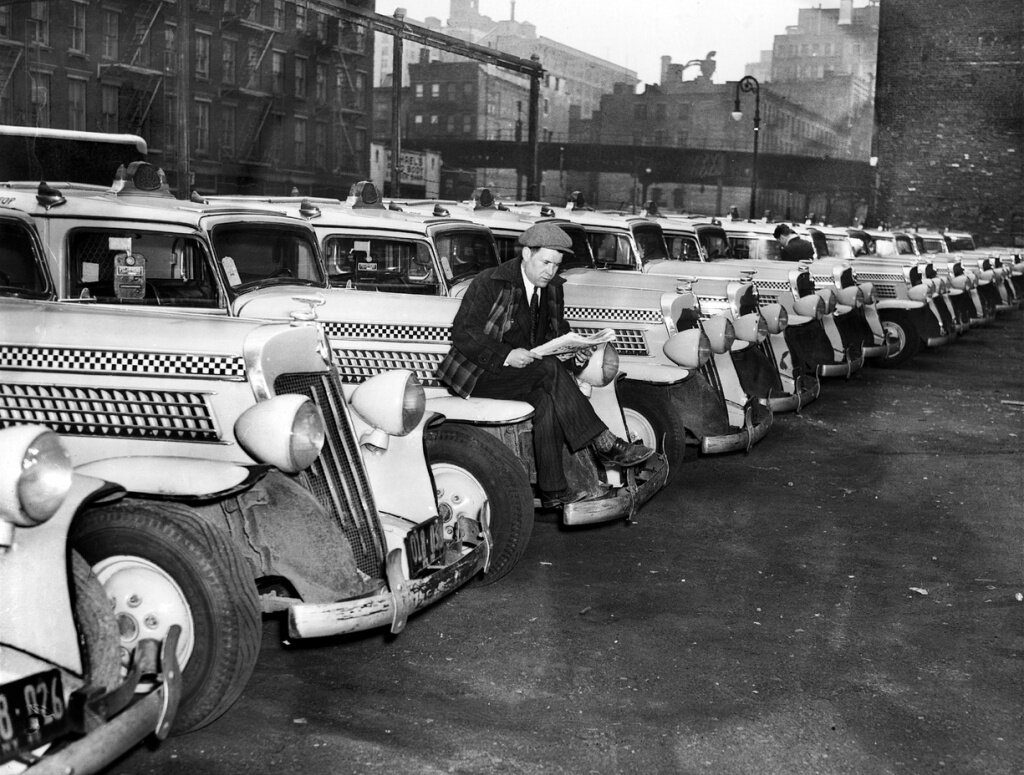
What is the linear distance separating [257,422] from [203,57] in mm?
40958

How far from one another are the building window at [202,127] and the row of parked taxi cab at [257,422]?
112ft

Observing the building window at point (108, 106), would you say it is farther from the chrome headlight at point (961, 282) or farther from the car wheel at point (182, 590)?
the car wheel at point (182, 590)

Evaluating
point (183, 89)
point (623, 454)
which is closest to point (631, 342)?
point (623, 454)

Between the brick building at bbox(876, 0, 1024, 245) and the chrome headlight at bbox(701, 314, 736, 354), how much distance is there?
128 ft

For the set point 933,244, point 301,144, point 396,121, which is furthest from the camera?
point 301,144

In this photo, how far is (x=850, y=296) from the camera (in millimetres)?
14758

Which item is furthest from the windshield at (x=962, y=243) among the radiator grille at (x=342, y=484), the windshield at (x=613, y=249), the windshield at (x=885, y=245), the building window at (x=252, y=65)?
the radiator grille at (x=342, y=484)

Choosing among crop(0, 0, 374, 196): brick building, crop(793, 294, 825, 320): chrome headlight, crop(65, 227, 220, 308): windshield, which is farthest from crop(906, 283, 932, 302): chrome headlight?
crop(0, 0, 374, 196): brick building

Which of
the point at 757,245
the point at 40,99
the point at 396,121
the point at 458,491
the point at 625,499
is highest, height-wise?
the point at 40,99

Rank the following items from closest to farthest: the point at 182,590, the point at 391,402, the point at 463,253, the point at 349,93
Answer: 1. the point at 182,590
2. the point at 391,402
3. the point at 463,253
4. the point at 349,93

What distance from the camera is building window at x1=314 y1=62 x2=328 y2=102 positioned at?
4869cm

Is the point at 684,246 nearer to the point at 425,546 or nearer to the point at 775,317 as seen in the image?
the point at 775,317

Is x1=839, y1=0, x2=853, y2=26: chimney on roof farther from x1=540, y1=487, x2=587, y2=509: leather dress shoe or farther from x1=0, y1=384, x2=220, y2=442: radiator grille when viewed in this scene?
x1=0, y1=384, x2=220, y2=442: radiator grille

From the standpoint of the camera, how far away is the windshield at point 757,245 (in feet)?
55.0
